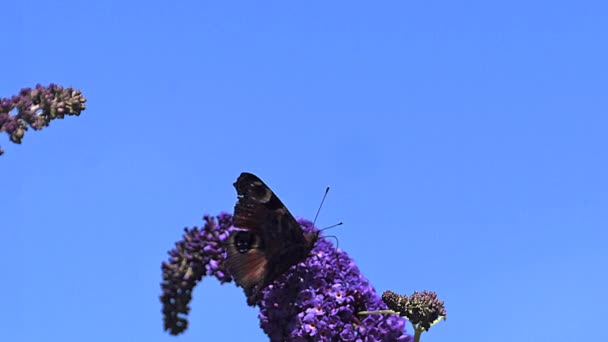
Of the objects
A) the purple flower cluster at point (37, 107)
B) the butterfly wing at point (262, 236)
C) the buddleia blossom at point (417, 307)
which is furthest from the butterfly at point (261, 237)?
the purple flower cluster at point (37, 107)

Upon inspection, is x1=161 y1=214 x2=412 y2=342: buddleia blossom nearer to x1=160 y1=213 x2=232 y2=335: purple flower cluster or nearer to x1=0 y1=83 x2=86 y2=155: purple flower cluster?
x1=160 y1=213 x2=232 y2=335: purple flower cluster

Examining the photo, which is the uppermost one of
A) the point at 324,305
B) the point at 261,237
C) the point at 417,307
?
the point at 261,237

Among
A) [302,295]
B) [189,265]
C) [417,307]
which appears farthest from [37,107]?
[417,307]

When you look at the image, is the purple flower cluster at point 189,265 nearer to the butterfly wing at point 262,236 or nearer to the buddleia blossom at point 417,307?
the butterfly wing at point 262,236

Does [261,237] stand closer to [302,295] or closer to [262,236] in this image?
[262,236]

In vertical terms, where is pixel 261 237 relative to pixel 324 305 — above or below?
above

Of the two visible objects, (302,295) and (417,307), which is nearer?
(302,295)
